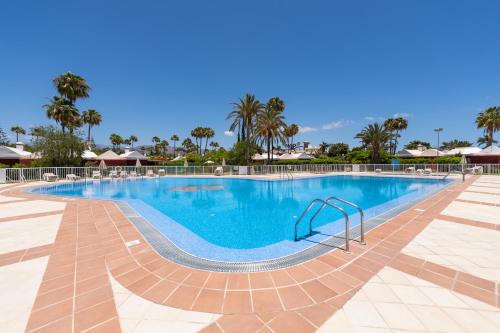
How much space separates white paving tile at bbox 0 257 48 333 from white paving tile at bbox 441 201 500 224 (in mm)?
9284

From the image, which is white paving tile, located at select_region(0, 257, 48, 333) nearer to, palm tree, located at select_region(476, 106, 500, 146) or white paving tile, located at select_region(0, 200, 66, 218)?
white paving tile, located at select_region(0, 200, 66, 218)

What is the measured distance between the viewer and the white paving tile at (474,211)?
5816 millimetres

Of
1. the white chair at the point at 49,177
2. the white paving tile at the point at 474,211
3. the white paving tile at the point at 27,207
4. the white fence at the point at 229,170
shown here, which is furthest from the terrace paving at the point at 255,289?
the white fence at the point at 229,170

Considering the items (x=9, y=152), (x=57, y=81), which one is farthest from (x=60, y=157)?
(x=9, y=152)

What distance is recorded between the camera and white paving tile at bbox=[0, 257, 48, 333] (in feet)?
6.96

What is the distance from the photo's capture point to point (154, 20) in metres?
13.3

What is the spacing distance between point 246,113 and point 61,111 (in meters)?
19.2

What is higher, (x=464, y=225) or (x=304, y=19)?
(x=304, y=19)

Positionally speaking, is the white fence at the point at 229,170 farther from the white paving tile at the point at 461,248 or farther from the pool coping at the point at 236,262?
the pool coping at the point at 236,262

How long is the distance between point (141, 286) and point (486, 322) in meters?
3.83

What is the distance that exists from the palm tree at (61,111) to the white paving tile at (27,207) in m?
16.7

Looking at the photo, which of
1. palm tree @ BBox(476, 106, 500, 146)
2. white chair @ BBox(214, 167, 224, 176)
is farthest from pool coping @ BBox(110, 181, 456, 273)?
palm tree @ BBox(476, 106, 500, 146)

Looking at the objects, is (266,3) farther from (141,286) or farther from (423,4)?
(141,286)

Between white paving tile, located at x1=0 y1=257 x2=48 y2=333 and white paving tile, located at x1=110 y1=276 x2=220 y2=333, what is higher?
white paving tile, located at x1=0 y1=257 x2=48 y2=333
